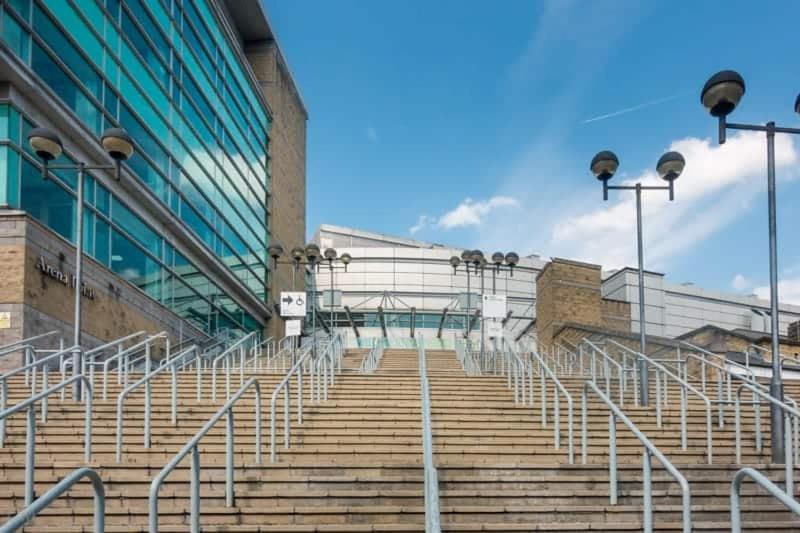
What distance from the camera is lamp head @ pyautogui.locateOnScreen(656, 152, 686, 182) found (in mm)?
12219

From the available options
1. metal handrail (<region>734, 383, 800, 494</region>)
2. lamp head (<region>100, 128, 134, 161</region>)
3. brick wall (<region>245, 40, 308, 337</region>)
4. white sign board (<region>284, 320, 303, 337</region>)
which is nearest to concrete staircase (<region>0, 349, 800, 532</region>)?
metal handrail (<region>734, 383, 800, 494</region>)

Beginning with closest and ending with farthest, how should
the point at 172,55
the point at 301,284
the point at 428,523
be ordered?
the point at 428,523
the point at 172,55
the point at 301,284

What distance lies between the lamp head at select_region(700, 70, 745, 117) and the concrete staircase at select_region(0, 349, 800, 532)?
13.1ft

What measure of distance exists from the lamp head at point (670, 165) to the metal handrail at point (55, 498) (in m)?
9.99

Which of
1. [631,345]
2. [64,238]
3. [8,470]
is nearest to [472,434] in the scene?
[8,470]

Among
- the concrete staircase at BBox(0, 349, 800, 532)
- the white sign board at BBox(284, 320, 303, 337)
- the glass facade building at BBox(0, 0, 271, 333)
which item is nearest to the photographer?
the concrete staircase at BBox(0, 349, 800, 532)

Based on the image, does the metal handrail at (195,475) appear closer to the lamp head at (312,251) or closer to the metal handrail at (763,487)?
the metal handrail at (763,487)

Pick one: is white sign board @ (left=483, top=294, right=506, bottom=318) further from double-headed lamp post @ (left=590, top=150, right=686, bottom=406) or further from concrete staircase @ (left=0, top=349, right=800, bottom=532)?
concrete staircase @ (left=0, top=349, right=800, bottom=532)

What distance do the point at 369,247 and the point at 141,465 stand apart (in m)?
43.1

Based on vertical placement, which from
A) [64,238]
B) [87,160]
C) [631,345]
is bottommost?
[631,345]

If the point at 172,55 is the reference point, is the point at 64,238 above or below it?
below

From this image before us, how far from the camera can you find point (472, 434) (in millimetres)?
9445

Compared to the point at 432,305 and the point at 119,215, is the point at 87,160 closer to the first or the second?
the point at 119,215

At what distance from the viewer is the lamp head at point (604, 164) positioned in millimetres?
12594
